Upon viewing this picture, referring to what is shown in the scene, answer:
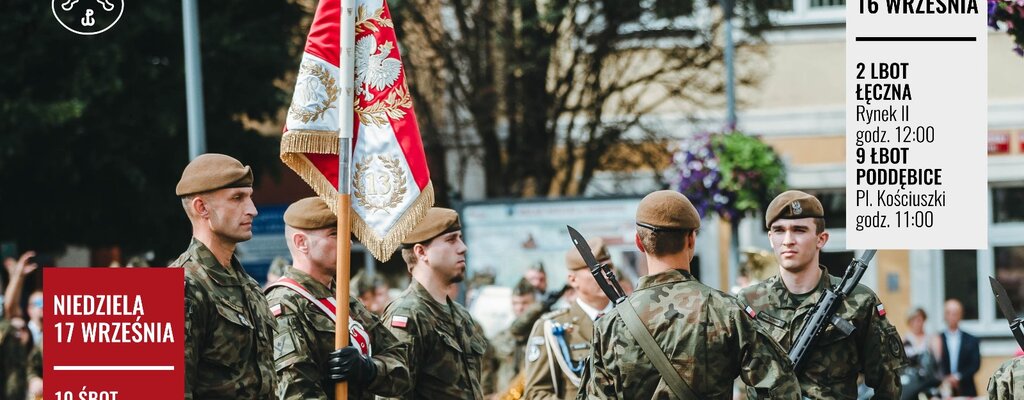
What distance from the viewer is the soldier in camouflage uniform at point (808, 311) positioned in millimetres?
8570

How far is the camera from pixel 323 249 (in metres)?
8.13

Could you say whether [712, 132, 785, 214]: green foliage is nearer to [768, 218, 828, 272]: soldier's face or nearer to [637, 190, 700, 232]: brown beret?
[768, 218, 828, 272]: soldier's face

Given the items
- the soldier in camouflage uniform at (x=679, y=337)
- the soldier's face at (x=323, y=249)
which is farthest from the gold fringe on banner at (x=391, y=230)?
the soldier in camouflage uniform at (x=679, y=337)

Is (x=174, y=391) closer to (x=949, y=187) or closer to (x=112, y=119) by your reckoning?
(x=949, y=187)

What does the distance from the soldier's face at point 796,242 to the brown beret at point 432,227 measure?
1.60m

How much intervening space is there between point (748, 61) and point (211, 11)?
803cm

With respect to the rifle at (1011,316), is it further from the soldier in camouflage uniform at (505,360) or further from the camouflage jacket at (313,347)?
the soldier in camouflage uniform at (505,360)

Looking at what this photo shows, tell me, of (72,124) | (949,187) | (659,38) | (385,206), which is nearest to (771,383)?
(949,187)

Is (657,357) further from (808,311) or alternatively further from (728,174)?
(728,174)

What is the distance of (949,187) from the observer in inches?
317

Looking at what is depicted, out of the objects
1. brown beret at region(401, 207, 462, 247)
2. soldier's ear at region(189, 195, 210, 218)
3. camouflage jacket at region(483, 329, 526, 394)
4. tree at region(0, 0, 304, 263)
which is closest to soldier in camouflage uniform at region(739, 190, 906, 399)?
brown beret at region(401, 207, 462, 247)

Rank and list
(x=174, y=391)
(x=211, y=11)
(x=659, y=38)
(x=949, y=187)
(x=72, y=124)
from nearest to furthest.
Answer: (x=174, y=391) → (x=949, y=187) → (x=72, y=124) → (x=211, y=11) → (x=659, y=38)

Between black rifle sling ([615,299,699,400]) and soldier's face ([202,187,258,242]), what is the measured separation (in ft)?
5.20

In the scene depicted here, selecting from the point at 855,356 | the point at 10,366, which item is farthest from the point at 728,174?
the point at 855,356
